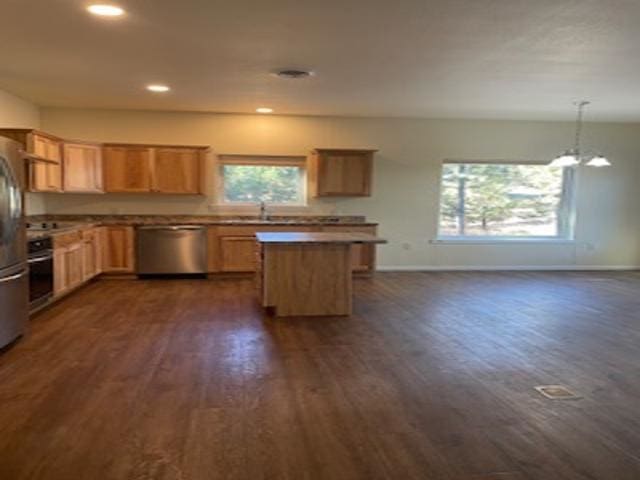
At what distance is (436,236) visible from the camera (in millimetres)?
8297

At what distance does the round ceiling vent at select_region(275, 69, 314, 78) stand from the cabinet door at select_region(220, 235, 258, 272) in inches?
112

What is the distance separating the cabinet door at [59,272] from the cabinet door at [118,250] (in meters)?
1.36

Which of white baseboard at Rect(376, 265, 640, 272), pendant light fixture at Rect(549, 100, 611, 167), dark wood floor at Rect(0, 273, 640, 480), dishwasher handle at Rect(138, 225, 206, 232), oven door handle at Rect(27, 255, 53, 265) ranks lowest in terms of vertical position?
dark wood floor at Rect(0, 273, 640, 480)

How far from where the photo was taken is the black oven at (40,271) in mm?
4641

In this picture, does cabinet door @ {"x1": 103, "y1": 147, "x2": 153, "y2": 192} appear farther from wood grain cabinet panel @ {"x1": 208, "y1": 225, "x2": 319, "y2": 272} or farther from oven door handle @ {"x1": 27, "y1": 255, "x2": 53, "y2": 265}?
oven door handle @ {"x1": 27, "y1": 255, "x2": 53, "y2": 265}

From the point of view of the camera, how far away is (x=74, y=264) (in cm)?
585

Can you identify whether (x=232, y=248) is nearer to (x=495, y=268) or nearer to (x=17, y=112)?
(x=17, y=112)

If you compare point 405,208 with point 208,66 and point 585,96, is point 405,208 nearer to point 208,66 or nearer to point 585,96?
point 585,96

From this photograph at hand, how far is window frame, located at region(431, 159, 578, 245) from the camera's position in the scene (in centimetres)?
830

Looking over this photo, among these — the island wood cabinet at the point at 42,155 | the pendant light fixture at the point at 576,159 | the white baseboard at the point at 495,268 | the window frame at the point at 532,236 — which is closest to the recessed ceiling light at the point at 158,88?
the island wood cabinet at the point at 42,155

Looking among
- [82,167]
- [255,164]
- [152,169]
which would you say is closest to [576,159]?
[255,164]

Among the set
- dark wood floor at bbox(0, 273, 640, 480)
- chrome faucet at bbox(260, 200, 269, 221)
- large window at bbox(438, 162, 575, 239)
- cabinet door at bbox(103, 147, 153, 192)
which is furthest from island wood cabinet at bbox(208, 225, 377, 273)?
large window at bbox(438, 162, 575, 239)

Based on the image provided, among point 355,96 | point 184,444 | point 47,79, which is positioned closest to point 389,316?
point 355,96

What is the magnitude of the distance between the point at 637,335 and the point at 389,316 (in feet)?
7.39
